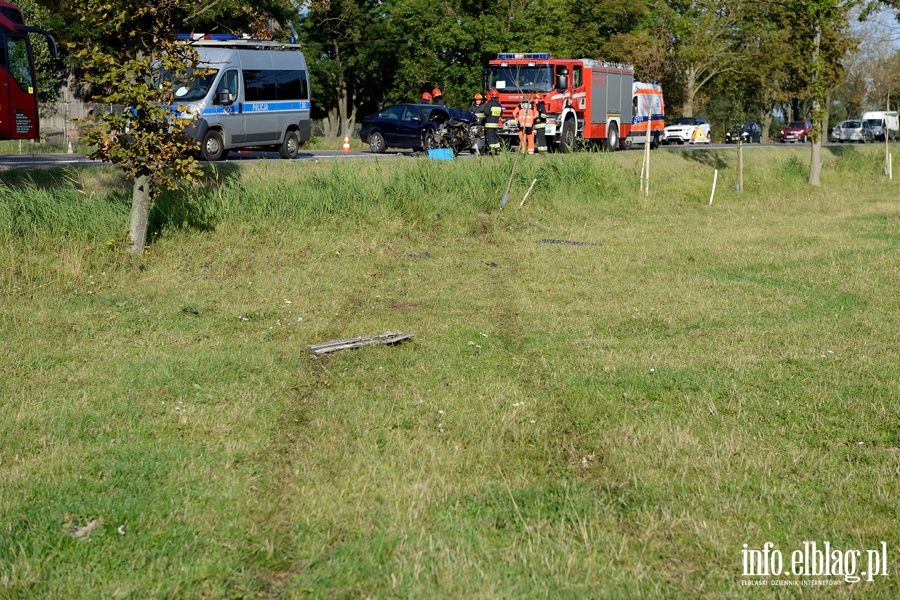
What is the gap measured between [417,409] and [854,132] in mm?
63594

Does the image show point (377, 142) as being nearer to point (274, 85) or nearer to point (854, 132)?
point (274, 85)

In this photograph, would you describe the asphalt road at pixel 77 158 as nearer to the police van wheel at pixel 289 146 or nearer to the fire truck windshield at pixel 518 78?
the police van wheel at pixel 289 146

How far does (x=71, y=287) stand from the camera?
11344 millimetres

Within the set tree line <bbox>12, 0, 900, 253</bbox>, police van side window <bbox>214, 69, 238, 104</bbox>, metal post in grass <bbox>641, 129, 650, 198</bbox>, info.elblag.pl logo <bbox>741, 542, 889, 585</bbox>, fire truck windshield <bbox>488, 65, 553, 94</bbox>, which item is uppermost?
tree line <bbox>12, 0, 900, 253</bbox>

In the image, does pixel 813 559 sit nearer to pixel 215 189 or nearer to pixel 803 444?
pixel 803 444

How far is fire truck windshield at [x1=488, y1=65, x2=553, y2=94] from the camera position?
29.9 meters

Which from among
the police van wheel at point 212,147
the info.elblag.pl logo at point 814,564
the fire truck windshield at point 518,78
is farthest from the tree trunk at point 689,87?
the info.elblag.pl logo at point 814,564

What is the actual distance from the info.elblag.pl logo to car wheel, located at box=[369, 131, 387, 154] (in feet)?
87.4

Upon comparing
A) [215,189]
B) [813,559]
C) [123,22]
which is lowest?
[813,559]

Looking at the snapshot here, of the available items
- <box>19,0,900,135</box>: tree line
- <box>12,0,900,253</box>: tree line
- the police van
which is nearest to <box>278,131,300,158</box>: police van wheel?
the police van

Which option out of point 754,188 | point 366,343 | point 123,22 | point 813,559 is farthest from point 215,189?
point 754,188

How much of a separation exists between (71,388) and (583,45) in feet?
174

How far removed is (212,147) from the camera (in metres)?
22.6

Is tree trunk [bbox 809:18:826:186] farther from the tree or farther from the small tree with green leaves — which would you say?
the tree
